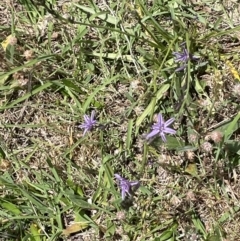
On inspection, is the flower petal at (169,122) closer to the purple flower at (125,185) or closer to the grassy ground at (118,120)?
the grassy ground at (118,120)

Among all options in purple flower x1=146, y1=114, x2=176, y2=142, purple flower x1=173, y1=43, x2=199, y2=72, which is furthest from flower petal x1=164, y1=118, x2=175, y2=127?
purple flower x1=173, y1=43, x2=199, y2=72

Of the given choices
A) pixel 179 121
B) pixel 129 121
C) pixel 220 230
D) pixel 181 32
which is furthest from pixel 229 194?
pixel 181 32

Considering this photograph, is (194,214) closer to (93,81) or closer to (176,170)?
(176,170)

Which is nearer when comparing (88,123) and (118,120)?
(88,123)

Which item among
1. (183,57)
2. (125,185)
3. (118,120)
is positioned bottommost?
(125,185)

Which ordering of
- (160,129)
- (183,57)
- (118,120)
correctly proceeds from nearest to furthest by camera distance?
(160,129) → (183,57) → (118,120)

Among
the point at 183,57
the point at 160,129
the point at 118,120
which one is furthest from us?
the point at 118,120

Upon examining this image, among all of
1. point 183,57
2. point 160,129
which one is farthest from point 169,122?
point 183,57

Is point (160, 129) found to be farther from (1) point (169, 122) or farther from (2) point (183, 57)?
(2) point (183, 57)

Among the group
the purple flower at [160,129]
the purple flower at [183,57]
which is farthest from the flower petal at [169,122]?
the purple flower at [183,57]
